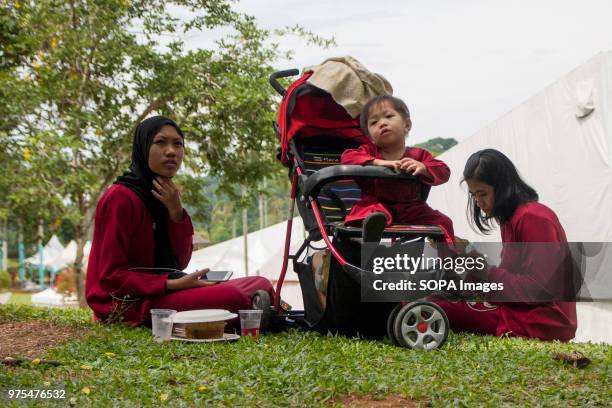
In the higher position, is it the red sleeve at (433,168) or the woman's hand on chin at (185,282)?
the red sleeve at (433,168)

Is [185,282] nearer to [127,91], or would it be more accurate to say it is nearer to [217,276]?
[217,276]

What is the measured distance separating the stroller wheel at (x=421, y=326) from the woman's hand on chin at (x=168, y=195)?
1623 mm

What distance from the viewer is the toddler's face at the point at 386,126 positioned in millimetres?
3857

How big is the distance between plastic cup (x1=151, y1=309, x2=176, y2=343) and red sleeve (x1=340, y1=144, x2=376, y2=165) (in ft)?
4.32

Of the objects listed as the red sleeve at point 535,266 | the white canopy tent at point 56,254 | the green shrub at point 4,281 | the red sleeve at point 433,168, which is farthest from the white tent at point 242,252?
the red sleeve at point 433,168

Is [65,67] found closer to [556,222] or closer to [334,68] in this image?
[334,68]

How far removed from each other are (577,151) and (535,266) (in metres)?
2.54

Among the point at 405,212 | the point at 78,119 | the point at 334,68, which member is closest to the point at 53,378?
the point at 405,212

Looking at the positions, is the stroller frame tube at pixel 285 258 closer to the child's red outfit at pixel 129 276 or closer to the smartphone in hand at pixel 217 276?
the child's red outfit at pixel 129 276

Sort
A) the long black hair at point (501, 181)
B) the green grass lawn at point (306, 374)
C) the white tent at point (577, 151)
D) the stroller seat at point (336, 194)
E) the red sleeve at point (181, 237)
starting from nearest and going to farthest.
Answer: the green grass lawn at point (306, 374) < the stroller seat at point (336, 194) < the long black hair at point (501, 181) < the red sleeve at point (181, 237) < the white tent at point (577, 151)

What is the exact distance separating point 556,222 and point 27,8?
854cm

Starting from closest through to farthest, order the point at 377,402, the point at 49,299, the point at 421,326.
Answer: the point at 377,402
the point at 421,326
the point at 49,299

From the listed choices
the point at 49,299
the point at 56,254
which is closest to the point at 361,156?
the point at 49,299

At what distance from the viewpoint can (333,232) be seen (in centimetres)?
375
